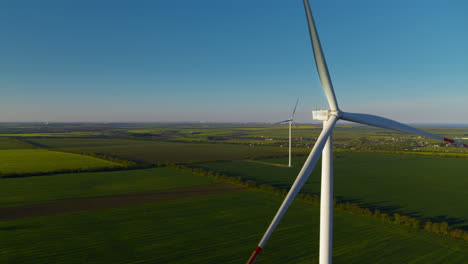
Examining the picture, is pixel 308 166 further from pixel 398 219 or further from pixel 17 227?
pixel 17 227

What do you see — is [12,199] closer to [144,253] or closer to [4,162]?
[144,253]

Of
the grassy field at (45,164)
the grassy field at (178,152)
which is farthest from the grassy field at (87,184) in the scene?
the grassy field at (178,152)

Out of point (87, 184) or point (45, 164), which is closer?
point (87, 184)

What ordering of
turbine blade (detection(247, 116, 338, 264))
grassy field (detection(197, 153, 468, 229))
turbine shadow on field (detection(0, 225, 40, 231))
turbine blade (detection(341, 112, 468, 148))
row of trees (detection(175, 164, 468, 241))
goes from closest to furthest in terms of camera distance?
turbine blade (detection(247, 116, 338, 264)) → turbine blade (detection(341, 112, 468, 148)) → row of trees (detection(175, 164, 468, 241)) → turbine shadow on field (detection(0, 225, 40, 231)) → grassy field (detection(197, 153, 468, 229))

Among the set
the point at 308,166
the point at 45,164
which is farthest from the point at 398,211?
the point at 45,164

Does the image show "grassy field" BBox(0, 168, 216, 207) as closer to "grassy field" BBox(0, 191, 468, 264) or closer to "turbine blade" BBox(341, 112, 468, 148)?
"grassy field" BBox(0, 191, 468, 264)

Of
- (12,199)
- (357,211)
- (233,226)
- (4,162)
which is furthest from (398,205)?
(4,162)

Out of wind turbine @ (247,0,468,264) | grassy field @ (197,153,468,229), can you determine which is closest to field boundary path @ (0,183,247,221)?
grassy field @ (197,153,468,229)
